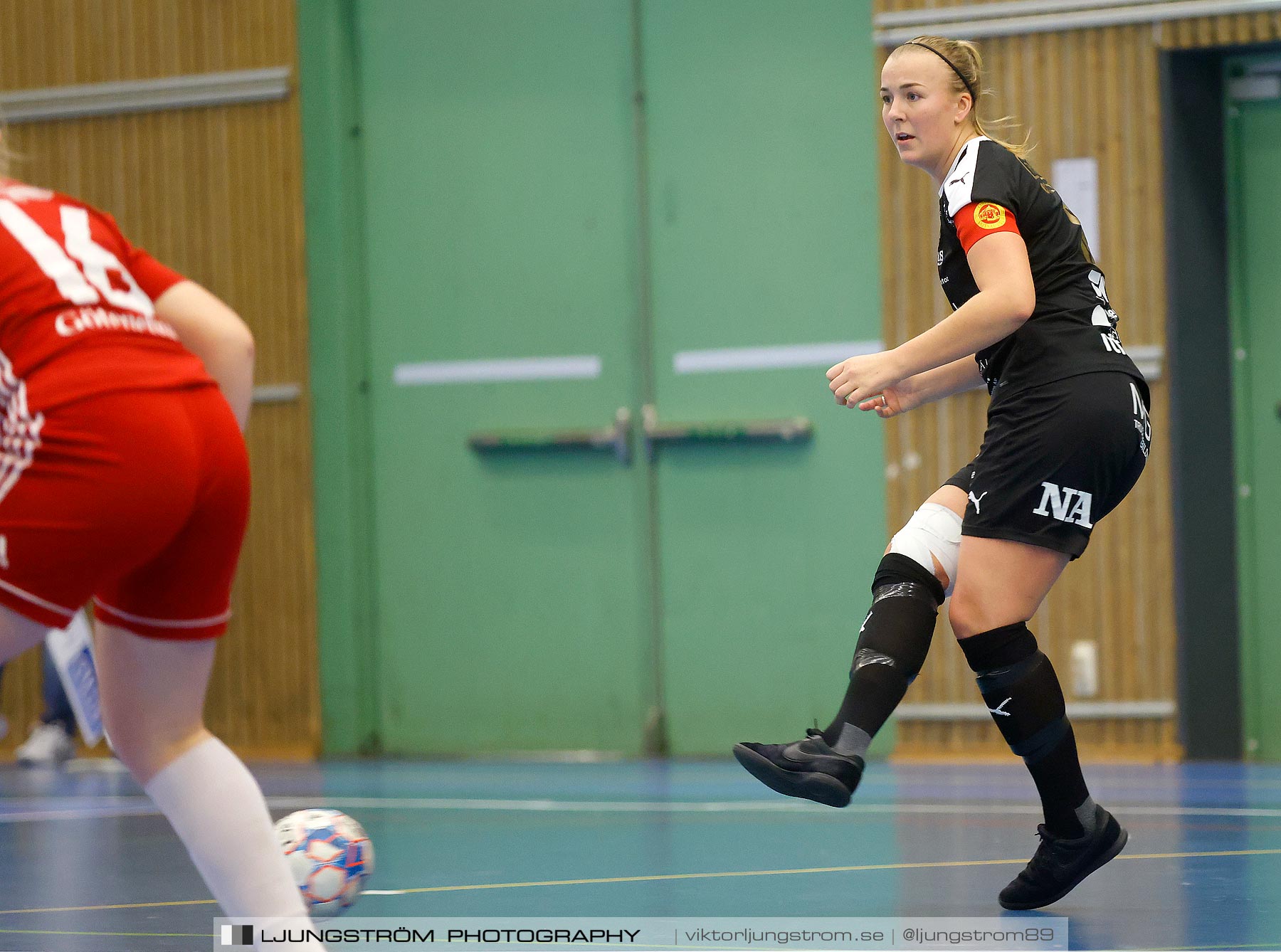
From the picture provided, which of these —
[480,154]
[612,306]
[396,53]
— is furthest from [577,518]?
[396,53]

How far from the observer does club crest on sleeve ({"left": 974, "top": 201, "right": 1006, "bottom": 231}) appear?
298 centimetres

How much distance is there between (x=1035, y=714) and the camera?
3123mm

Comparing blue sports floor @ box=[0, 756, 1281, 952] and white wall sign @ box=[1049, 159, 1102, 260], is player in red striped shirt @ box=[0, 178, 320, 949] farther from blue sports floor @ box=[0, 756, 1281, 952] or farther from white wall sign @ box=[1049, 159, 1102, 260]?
white wall sign @ box=[1049, 159, 1102, 260]

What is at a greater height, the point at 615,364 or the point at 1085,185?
the point at 1085,185

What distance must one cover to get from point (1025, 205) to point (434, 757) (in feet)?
16.2

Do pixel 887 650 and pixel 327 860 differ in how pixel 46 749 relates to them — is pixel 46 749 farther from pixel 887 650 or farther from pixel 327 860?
pixel 887 650

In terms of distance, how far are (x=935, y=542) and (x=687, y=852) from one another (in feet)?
4.65

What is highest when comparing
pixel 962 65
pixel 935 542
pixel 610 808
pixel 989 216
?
pixel 962 65

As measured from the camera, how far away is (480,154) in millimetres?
7402

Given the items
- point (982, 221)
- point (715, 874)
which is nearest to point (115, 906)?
point (715, 874)

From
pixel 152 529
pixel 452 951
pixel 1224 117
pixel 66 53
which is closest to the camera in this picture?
pixel 152 529

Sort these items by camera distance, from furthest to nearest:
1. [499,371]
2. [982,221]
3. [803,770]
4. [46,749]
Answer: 1. [499,371]
2. [46,749]
3. [982,221]
4. [803,770]

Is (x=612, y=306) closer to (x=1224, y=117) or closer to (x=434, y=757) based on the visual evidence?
(x=434, y=757)

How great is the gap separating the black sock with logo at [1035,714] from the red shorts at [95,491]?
158 centimetres
